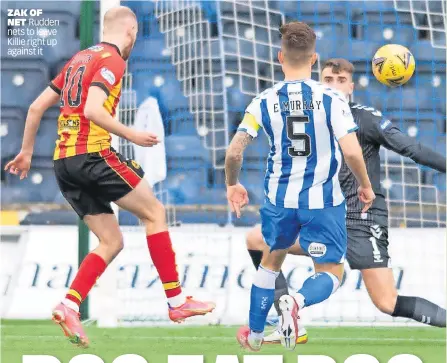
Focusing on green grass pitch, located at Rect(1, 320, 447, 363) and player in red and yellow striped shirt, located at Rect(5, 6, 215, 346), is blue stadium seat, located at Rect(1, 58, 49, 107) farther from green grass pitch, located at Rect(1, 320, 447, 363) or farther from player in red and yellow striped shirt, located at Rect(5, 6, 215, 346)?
player in red and yellow striped shirt, located at Rect(5, 6, 215, 346)

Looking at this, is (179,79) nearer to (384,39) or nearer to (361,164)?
(384,39)

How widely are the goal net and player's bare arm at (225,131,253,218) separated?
7.31 feet

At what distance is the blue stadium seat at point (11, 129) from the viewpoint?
9039 mm

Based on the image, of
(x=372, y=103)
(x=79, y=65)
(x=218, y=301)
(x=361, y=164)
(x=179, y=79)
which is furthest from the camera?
(x=372, y=103)

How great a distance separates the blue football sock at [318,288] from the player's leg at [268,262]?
0.24m

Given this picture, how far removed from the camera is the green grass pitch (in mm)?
5652

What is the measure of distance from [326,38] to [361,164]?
13.2ft

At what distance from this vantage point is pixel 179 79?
810 centimetres

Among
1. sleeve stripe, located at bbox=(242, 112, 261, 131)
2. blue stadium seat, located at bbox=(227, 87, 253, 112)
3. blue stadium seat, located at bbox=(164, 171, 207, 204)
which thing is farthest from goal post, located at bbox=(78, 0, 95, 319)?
sleeve stripe, located at bbox=(242, 112, 261, 131)

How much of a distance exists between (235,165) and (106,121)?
2.14 feet

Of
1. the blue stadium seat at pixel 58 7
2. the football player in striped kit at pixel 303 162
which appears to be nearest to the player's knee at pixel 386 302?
the football player in striped kit at pixel 303 162

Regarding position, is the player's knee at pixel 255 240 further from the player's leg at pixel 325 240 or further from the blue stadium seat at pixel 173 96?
the blue stadium seat at pixel 173 96

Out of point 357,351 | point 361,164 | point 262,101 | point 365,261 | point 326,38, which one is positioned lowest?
point 357,351

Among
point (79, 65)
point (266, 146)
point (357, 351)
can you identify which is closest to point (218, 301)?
point (266, 146)
